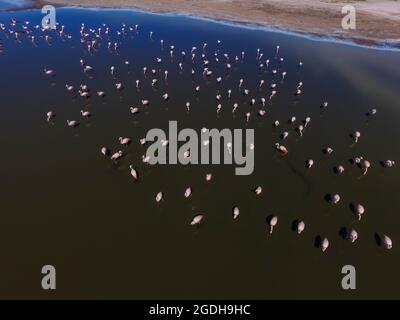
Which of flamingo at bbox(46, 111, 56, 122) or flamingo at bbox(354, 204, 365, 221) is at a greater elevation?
flamingo at bbox(46, 111, 56, 122)

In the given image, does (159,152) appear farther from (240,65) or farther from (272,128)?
(240,65)

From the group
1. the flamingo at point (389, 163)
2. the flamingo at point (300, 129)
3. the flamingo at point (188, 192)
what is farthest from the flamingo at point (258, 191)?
the flamingo at point (389, 163)

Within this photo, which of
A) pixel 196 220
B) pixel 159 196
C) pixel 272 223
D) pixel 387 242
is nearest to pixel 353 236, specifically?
pixel 387 242

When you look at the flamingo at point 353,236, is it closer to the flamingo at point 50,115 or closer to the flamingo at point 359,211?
the flamingo at point 359,211

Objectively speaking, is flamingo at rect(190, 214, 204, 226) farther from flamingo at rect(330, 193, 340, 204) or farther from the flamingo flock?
flamingo at rect(330, 193, 340, 204)

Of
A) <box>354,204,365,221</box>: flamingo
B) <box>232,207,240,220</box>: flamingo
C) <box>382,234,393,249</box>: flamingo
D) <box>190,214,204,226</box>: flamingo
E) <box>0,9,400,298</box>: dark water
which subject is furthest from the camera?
<box>354,204,365,221</box>: flamingo

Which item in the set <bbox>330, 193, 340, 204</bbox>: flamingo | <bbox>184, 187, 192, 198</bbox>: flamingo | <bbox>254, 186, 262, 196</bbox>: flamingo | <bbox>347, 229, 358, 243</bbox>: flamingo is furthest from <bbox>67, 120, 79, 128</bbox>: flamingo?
<bbox>347, 229, 358, 243</bbox>: flamingo

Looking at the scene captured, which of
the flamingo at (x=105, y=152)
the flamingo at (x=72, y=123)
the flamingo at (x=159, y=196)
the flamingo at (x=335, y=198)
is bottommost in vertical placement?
the flamingo at (x=335, y=198)
